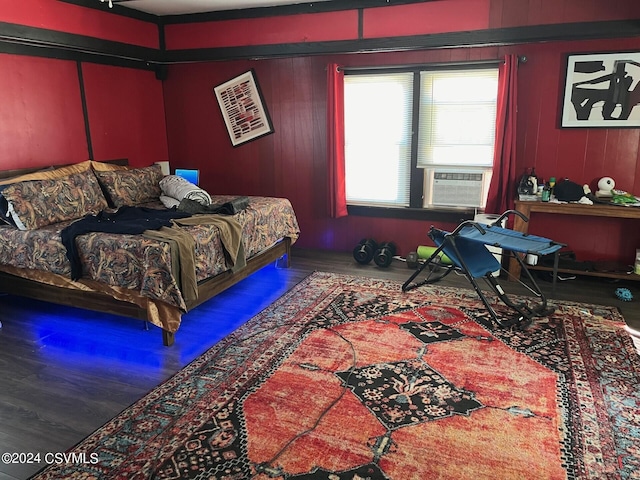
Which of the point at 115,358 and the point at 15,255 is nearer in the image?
the point at 115,358

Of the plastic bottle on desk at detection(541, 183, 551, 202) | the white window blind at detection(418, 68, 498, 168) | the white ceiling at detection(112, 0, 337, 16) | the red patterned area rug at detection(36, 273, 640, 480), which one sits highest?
the white ceiling at detection(112, 0, 337, 16)

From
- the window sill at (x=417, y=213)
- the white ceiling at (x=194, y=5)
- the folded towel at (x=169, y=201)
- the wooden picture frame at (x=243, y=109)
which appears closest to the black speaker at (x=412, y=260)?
the window sill at (x=417, y=213)

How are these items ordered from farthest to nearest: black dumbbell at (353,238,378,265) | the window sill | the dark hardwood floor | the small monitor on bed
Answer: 1. the small monitor on bed
2. black dumbbell at (353,238,378,265)
3. the window sill
4. the dark hardwood floor

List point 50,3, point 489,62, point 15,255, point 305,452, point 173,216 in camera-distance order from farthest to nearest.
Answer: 1. point 489,62
2. point 50,3
3. point 173,216
4. point 15,255
5. point 305,452

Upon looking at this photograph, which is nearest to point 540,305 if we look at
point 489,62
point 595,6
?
point 489,62

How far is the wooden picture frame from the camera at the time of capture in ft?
18.2

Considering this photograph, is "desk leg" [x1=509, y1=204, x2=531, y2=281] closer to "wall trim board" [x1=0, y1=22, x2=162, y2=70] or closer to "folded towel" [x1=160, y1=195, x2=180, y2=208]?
"folded towel" [x1=160, y1=195, x2=180, y2=208]

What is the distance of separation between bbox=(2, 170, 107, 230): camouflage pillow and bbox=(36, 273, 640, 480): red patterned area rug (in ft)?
6.07

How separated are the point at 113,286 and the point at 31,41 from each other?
7.94 feet

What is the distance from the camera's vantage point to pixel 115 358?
3145 mm

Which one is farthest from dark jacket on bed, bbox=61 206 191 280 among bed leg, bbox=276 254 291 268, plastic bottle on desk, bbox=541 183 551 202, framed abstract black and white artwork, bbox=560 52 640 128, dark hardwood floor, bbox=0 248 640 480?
framed abstract black and white artwork, bbox=560 52 640 128

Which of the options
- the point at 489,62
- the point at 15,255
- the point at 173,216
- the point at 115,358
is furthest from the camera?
the point at 489,62

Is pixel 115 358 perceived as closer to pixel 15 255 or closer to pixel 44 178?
pixel 15 255

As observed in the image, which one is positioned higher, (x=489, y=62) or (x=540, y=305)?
(x=489, y=62)
